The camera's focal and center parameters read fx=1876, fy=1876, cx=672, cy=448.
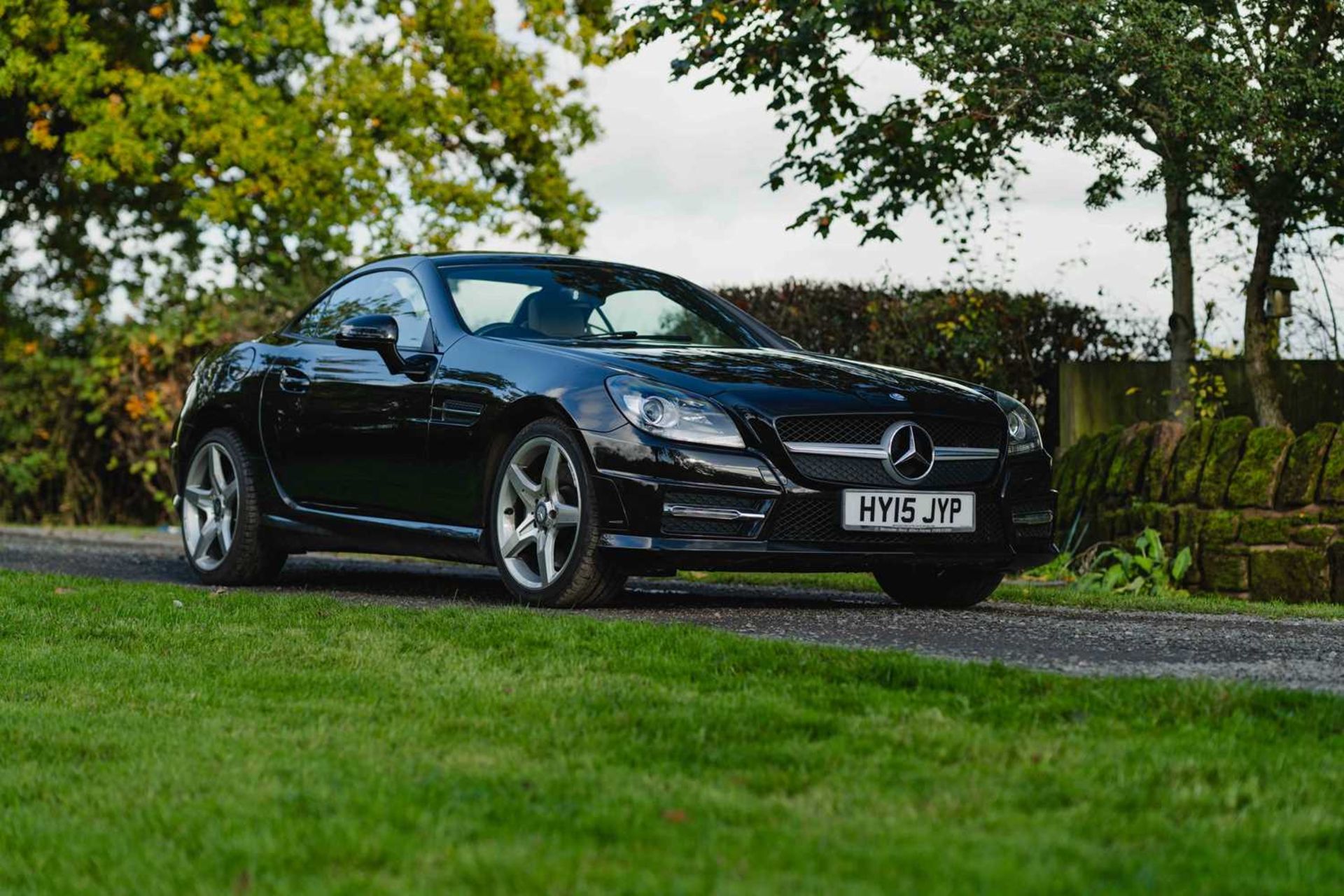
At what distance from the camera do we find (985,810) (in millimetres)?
3713

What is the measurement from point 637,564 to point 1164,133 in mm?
5359

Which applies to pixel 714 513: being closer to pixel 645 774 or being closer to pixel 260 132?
pixel 645 774

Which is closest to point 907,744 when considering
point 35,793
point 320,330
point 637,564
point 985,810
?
Answer: point 985,810

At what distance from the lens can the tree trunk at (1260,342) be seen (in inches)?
466

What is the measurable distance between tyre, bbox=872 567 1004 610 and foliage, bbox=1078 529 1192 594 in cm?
219

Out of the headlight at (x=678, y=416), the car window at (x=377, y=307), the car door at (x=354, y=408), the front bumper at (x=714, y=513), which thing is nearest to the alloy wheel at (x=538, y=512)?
the front bumper at (x=714, y=513)

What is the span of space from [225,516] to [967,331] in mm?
5622

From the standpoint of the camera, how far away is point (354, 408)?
847 cm

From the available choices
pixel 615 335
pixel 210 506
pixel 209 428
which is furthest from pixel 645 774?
pixel 209 428

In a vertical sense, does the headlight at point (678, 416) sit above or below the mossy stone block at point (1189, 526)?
above

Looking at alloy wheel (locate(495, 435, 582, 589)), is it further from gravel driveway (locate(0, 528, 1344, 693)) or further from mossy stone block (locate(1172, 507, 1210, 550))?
mossy stone block (locate(1172, 507, 1210, 550))

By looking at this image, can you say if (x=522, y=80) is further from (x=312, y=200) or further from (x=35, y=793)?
(x=35, y=793)

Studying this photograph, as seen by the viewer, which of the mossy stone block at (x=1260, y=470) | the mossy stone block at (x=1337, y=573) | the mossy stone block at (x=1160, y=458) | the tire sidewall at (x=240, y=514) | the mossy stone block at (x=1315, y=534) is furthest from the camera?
the mossy stone block at (x=1160, y=458)

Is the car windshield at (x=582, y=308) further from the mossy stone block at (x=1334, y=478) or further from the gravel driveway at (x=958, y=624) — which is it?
the mossy stone block at (x=1334, y=478)
